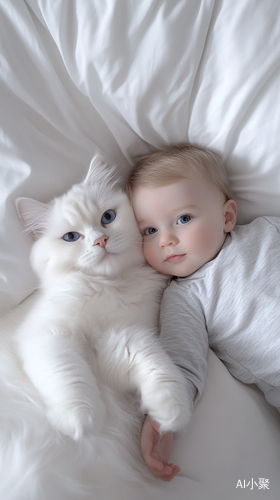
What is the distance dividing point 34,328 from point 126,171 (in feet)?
2.33

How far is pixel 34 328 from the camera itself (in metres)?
1.01

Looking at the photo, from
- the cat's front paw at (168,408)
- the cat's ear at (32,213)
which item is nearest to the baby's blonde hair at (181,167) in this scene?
the cat's ear at (32,213)

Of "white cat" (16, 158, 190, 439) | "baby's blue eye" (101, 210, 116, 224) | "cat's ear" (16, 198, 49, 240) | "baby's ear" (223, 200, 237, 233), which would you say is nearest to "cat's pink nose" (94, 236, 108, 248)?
"white cat" (16, 158, 190, 439)

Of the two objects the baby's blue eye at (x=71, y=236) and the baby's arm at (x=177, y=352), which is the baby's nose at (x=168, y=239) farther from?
the baby's blue eye at (x=71, y=236)

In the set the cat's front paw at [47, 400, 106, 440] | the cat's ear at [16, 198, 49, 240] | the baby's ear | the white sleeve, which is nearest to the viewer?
the cat's front paw at [47, 400, 106, 440]

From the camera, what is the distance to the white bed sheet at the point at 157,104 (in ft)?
3.29

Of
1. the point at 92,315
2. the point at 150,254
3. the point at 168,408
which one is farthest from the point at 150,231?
the point at 168,408

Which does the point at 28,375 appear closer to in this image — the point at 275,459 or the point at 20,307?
the point at 20,307

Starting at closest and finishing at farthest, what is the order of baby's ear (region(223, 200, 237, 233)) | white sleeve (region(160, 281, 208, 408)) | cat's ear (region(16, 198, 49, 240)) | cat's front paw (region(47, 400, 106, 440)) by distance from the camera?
cat's front paw (region(47, 400, 106, 440)) → white sleeve (region(160, 281, 208, 408)) → cat's ear (region(16, 198, 49, 240)) → baby's ear (region(223, 200, 237, 233))

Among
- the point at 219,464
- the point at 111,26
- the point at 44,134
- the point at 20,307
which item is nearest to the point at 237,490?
the point at 219,464

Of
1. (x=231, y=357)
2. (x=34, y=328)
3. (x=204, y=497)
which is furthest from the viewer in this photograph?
(x=231, y=357)

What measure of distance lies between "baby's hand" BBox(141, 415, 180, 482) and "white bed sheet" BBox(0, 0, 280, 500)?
56 millimetres

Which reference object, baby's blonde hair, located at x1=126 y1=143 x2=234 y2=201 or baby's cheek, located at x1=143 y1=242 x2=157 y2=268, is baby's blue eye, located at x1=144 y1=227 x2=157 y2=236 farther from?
baby's blonde hair, located at x1=126 y1=143 x2=234 y2=201

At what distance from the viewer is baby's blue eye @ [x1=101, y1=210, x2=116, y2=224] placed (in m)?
1.19
